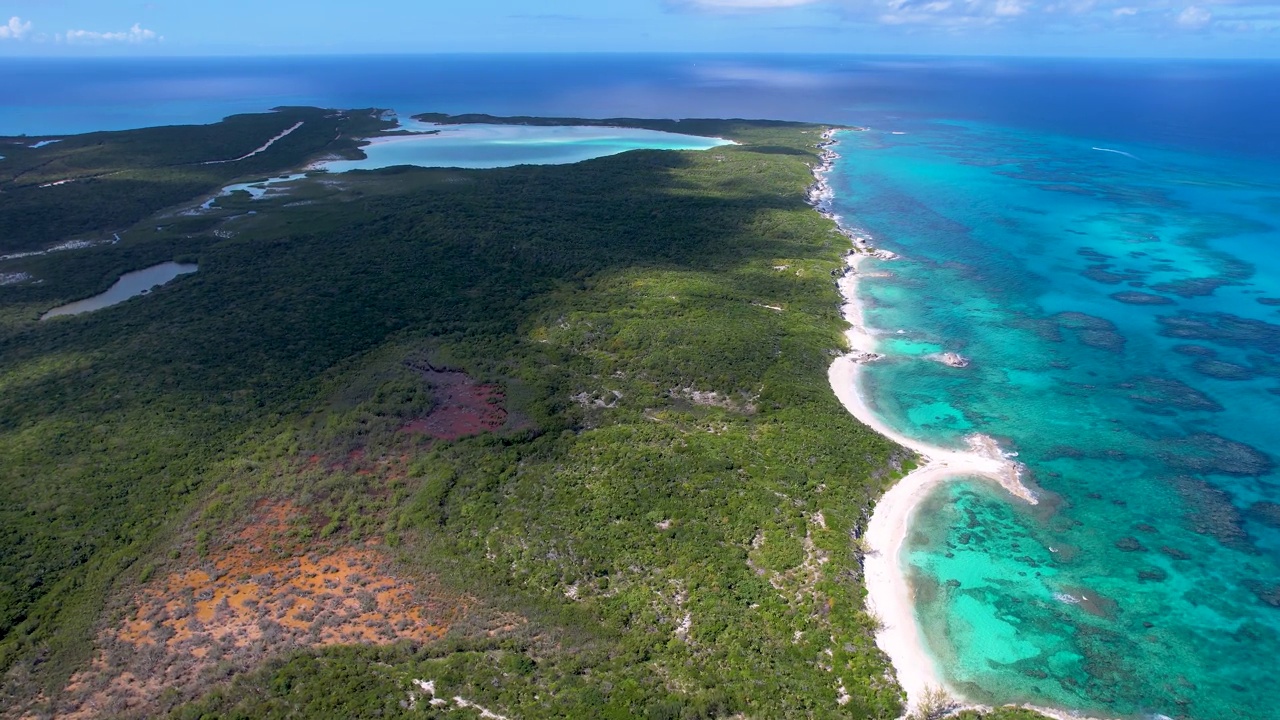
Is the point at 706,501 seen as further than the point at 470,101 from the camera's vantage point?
No

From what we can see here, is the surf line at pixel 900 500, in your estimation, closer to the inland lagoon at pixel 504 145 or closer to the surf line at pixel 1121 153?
the inland lagoon at pixel 504 145

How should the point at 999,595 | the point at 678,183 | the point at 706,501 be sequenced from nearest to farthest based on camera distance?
1. the point at 999,595
2. the point at 706,501
3. the point at 678,183

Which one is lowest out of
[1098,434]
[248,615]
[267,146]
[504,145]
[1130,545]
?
[1130,545]

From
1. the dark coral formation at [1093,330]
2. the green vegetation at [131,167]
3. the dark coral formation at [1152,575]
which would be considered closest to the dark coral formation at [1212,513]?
the dark coral formation at [1152,575]

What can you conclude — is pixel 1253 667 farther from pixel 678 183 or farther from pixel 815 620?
pixel 678 183

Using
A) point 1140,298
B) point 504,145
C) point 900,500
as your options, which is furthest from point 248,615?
point 504,145

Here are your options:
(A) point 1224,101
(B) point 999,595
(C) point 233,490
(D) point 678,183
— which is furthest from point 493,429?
(A) point 1224,101

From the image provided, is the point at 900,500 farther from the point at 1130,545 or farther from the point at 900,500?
the point at 1130,545
